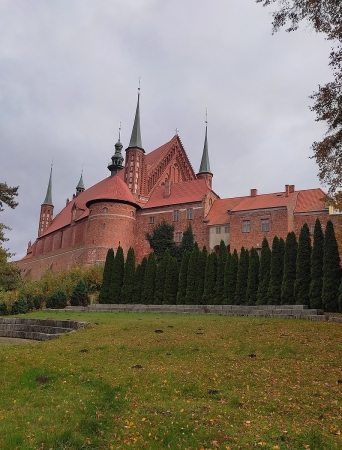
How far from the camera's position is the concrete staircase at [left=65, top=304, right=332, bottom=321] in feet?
57.7

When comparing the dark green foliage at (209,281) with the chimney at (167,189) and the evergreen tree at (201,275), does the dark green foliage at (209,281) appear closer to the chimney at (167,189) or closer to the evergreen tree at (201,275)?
the evergreen tree at (201,275)

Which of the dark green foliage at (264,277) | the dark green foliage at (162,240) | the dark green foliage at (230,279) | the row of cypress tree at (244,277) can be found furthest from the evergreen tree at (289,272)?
the dark green foliage at (162,240)

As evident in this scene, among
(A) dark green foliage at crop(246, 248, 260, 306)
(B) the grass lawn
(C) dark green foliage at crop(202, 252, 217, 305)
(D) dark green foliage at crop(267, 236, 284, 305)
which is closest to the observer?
(B) the grass lawn

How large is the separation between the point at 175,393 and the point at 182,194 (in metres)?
42.0

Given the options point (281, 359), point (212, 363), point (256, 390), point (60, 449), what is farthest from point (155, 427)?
point (281, 359)

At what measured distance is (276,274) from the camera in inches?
915

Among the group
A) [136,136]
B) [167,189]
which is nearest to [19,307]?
[167,189]

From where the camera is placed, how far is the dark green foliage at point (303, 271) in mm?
21448

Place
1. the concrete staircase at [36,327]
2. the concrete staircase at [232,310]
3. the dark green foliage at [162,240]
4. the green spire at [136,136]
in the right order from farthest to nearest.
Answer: the green spire at [136,136] < the dark green foliage at [162,240] < the concrete staircase at [232,310] < the concrete staircase at [36,327]

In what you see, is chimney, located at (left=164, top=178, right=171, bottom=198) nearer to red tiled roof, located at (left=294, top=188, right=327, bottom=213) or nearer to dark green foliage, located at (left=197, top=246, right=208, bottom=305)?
red tiled roof, located at (left=294, top=188, right=327, bottom=213)

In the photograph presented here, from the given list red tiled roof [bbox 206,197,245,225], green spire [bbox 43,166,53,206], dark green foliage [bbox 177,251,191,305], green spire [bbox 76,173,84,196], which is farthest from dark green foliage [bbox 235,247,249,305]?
green spire [bbox 76,173,84,196]

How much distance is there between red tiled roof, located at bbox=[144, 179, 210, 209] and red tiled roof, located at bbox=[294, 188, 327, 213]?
1045cm

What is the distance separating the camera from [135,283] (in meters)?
29.5

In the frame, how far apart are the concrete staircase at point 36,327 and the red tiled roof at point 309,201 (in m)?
28.5
